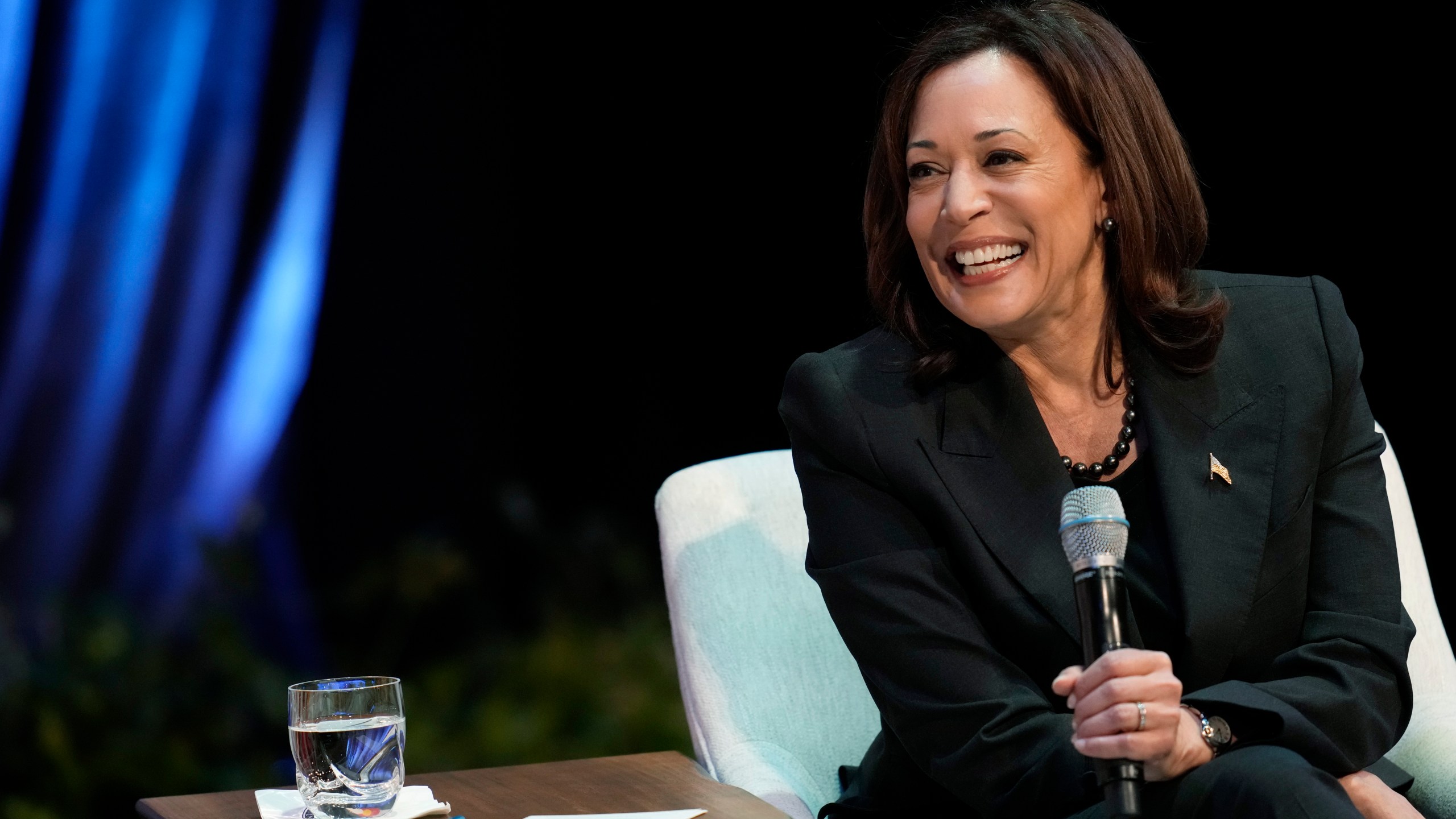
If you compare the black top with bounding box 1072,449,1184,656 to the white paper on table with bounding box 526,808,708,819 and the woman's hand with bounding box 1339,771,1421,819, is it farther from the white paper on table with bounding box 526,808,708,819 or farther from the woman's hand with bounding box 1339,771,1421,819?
the white paper on table with bounding box 526,808,708,819

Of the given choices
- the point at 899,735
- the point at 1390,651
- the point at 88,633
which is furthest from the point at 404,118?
the point at 1390,651

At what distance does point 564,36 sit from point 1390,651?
2874mm

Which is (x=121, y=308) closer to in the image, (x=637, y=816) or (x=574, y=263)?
(x=574, y=263)

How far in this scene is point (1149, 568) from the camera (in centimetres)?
175

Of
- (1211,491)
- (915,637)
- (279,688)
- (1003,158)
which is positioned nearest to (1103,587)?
(915,637)

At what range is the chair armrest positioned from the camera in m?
1.86

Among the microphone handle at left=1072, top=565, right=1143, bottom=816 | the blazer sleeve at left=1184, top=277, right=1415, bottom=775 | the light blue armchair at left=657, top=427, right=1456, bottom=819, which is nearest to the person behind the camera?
the microphone handle at left=1072, top=565, right=1143, bottom=816

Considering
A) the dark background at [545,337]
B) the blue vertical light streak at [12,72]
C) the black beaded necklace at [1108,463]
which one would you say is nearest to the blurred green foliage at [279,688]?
the dark background at [545,337]

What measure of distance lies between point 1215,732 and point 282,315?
2.88 meters

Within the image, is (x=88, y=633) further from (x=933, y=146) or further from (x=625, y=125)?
(x=933, y=146)

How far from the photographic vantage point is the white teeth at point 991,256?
177 cm

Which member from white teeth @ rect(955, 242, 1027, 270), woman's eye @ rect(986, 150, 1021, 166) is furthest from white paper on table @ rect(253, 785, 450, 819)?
woman's eye @ rect(986, 150, 1021, 166)

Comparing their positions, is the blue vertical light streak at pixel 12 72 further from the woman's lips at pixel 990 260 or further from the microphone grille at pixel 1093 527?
→ the microphone grille at pixel 1093 527

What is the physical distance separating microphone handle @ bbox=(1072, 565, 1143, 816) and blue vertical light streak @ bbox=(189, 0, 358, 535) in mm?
2926
